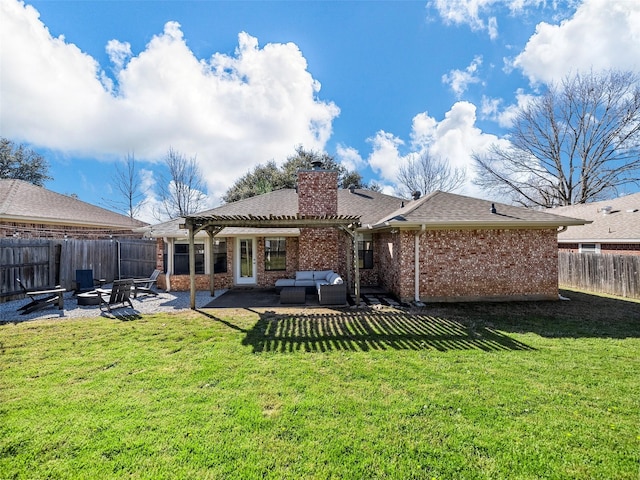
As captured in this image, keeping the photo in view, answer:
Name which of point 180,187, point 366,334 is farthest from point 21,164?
point 366,334

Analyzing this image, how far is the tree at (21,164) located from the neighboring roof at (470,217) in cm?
3339

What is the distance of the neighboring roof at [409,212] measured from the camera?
9094 millimetres

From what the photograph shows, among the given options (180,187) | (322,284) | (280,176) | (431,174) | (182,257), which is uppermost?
(431,174)

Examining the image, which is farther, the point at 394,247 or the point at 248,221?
the point at 394,247

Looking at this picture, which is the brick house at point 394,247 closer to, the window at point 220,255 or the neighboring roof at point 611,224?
the window at point 220,255

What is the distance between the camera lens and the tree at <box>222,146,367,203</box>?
25.6 metres

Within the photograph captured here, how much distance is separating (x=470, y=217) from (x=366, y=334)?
572 cm

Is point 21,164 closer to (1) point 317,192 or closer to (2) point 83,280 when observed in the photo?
(2) point 83,280

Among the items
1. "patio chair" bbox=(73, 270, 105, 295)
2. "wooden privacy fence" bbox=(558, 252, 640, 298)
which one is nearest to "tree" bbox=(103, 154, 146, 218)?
"patio chair" bbox=(73, 270, 105, 295)

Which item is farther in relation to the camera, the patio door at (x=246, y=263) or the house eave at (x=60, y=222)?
the house eave at (x=60, y=222)

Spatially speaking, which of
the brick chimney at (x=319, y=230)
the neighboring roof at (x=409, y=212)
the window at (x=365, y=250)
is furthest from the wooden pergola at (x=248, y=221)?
the window at (x=365, y=250)

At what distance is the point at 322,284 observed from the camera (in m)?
9.76

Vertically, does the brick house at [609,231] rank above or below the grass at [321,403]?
above

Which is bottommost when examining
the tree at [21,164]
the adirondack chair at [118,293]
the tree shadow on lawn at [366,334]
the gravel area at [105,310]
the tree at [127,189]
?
the tree shadow on lawn at [366,334]
